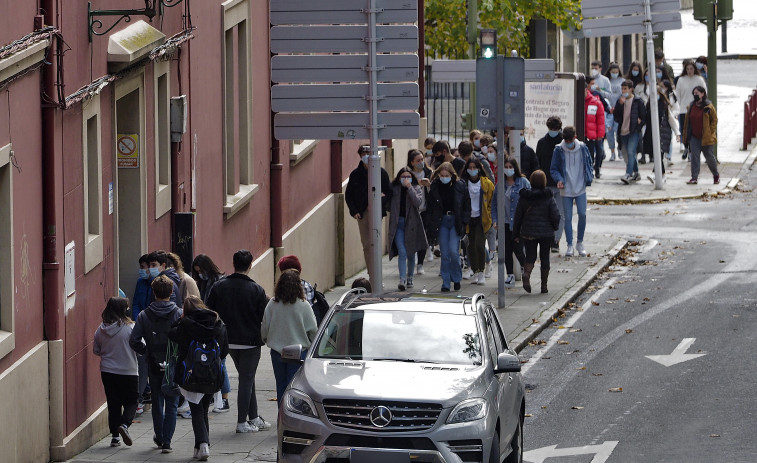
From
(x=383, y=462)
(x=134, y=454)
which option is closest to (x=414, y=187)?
(x=134, y=454)

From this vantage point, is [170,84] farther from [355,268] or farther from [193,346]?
[355,268]

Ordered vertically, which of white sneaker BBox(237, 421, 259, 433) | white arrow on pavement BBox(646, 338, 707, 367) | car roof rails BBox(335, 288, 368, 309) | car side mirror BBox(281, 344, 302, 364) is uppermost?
car roof rails BBox(335, 288, 368, 309)

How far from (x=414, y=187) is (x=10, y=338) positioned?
10692 mm

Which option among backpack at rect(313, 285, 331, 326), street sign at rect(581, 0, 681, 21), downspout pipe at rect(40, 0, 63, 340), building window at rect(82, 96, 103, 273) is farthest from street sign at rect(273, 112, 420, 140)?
street sign at rect(581, 0, 681, 21)

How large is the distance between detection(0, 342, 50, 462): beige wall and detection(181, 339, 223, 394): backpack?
1.11 metres

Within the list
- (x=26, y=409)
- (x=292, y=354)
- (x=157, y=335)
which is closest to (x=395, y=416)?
(x=292, y=354)

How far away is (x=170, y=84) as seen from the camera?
55.6 feet

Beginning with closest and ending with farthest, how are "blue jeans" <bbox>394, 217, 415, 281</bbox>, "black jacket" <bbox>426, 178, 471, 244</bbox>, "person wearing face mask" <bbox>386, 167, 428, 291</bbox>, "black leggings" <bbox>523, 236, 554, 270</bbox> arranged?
"black leggings" <bbox>523, 236, 554, 270</bbox> → "black jacket" <bbox>426, 178, 471, 244</bbox> → "person wearing face mask" <bbox>386, 167, 428, 291</bbox> → "blue jeans" <bbox>394, 217, 415, 281</bbox>

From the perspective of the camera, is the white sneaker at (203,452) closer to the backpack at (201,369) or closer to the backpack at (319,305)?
the backpack at (201,369)

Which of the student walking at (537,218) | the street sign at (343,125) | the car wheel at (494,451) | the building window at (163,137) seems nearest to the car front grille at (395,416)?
the car wheel at (494,451)

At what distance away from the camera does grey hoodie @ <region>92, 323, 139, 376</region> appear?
13.5 meters

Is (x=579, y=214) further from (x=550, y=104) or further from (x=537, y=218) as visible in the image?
(x=550, y=104)

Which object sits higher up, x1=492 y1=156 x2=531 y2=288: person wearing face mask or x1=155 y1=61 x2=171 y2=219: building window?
x1=155 y1=61 x2=171 y2=219: building window

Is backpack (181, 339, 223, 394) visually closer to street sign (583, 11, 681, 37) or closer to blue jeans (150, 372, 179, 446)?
blue jeans (150, 372, 179, 446)
